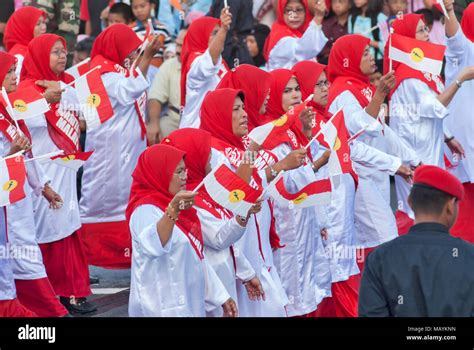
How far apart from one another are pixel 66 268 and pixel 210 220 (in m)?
2.79

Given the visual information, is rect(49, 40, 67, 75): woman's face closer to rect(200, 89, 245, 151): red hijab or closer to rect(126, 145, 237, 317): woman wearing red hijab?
rect(200, 89, 245, 151): red hijab

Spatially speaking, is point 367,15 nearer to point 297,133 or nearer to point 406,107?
point 406,107

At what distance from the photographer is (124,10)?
1344 centimetres

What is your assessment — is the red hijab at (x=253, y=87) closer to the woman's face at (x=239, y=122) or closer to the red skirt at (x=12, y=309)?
the woman's face at (x=239, y=122)

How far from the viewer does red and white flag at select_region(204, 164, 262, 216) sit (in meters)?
7.21

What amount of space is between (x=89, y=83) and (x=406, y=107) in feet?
8.05

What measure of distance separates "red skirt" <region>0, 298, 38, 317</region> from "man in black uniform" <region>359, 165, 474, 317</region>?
12.3ft

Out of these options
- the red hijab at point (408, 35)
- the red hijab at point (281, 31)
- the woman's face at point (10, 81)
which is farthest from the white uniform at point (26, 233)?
the red hijab at point (281, 31)

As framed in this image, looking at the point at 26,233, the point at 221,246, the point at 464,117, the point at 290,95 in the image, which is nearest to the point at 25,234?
the point at 26,233

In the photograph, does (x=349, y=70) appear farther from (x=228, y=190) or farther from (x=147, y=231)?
(x=147, y=231)

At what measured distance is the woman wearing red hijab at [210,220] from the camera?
7.49m

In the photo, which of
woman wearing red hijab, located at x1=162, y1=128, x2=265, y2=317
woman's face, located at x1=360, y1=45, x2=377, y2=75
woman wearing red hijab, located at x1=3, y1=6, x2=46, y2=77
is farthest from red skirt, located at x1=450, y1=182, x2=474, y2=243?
woman wearing red hijab, located at x1=3, y1=6, x2=46, y2=77

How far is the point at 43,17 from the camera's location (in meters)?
12.1

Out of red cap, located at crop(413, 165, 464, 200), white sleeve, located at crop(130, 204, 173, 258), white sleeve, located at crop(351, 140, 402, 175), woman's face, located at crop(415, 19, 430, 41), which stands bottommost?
white sleeve, located at crop(351, 140, 402, 175)
